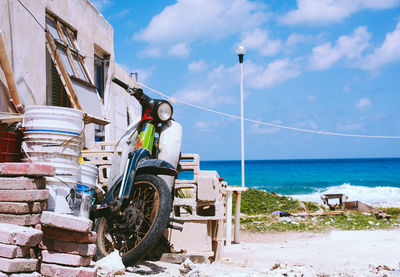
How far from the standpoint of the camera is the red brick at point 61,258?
3.47 metres

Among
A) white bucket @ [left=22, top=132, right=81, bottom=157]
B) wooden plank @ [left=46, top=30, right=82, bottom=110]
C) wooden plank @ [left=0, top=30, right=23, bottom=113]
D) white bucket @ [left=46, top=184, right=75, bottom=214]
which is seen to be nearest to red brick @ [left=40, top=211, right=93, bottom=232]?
white bucket @ [left=46, top=184, right=75, bottom=214]

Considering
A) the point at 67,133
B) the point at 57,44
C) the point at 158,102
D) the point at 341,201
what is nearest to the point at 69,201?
the point at 67,133

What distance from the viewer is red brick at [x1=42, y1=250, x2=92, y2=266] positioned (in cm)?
347

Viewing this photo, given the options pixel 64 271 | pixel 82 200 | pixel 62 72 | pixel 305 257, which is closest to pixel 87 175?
pixel 82 200

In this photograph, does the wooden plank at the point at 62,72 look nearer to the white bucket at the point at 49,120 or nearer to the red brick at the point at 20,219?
the white bucket at the point at 49,120

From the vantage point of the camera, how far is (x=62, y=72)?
7488mm

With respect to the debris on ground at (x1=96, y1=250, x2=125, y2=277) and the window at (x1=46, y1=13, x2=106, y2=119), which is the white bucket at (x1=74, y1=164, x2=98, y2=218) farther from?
the window at (x1=46, y1=13, x2=106, y2=119)

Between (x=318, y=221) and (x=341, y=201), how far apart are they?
13.0ft

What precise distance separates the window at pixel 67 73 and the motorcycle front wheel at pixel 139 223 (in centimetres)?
303

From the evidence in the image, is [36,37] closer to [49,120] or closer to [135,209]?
[49,120]

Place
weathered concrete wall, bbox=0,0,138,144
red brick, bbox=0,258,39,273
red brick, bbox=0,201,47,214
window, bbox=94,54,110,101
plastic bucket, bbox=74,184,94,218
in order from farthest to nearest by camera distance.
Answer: window, bbox=94,54,110,101, weathered concrete wall, bbox=0,0,138,144, plastic bucket, bbox=74,184,94,218, red brick, bbox=0,201,47,214, red brick, bbox=0,258,39,273

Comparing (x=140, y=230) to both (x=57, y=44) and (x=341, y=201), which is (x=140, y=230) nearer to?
(x=57, y=44)

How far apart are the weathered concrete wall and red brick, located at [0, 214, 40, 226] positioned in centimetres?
245

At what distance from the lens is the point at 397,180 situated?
182 ft
